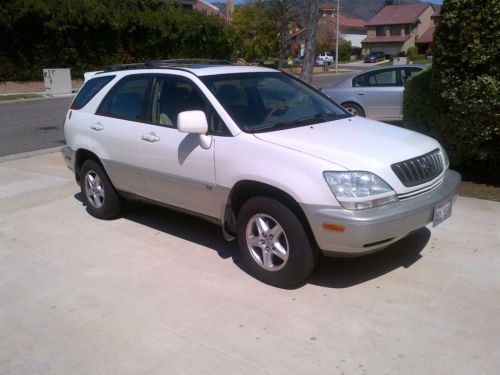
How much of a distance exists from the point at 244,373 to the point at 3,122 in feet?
44.6

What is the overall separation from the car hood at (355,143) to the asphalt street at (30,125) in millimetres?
7382

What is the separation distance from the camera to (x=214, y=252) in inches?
201

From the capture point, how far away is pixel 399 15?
85.3 meters

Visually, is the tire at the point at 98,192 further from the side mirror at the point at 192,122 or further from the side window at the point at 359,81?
the side window at the point at 359,81

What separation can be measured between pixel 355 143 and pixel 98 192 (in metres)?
3.19

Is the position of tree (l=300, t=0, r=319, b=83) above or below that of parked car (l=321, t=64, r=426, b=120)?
above

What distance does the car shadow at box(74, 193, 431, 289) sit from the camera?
4.46 metres

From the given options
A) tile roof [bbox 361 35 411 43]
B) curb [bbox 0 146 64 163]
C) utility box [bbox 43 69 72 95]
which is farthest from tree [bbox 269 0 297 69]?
tile roof [bbox 361 35 411 43]

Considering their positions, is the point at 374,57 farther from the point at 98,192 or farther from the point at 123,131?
the point at 123,131

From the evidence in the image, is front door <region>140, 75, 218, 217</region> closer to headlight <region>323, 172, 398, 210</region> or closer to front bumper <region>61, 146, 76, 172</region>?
headlight <region>323, 172, 398, 210</region>

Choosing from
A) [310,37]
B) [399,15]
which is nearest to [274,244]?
[310,37]

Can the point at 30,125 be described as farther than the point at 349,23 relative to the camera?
No

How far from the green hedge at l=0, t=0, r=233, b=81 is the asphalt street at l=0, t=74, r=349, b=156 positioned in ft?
15.7

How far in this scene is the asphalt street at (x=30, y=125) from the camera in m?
11.0
